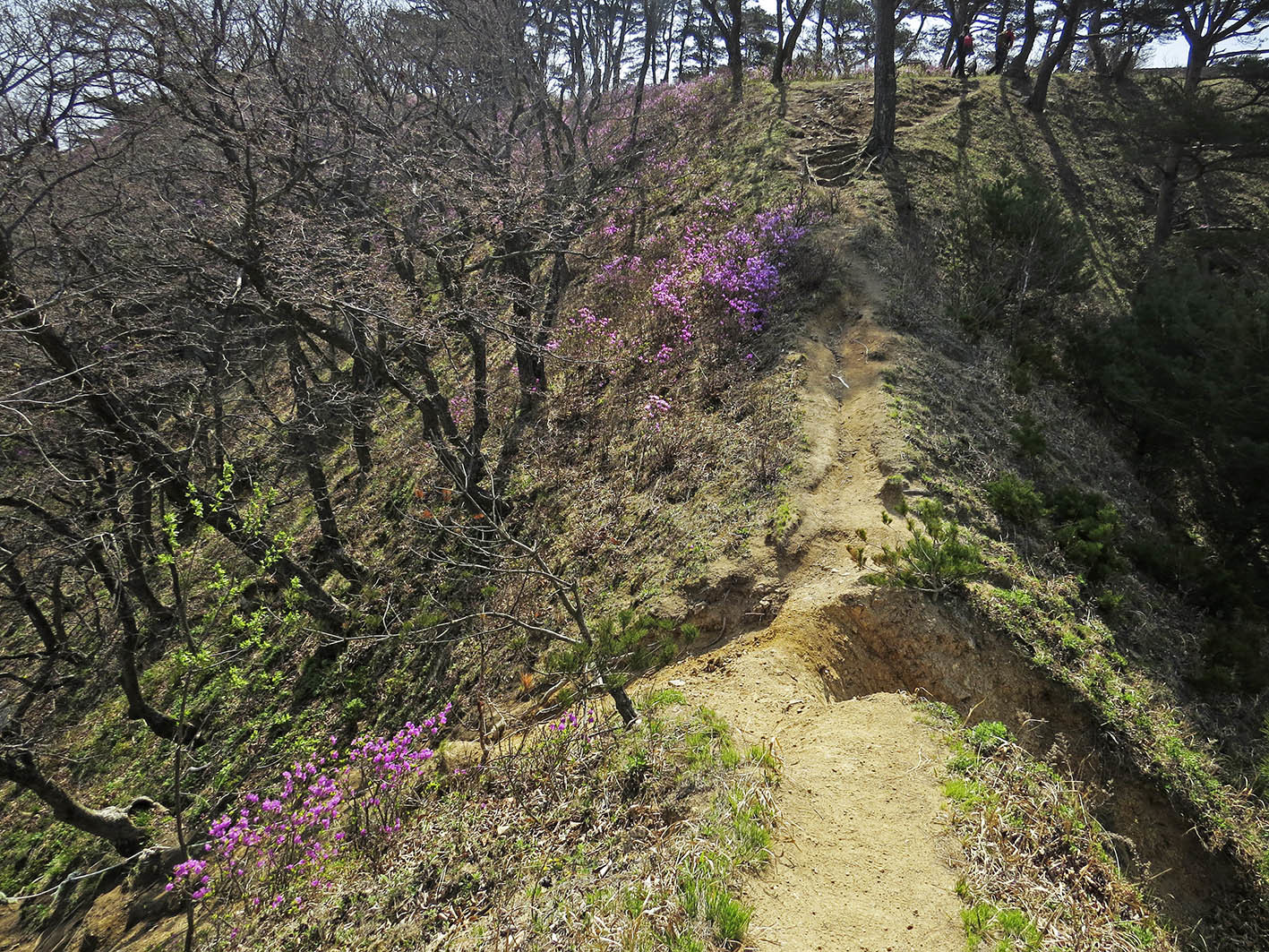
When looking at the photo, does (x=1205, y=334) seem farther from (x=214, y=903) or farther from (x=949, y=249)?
(x=214, y=903)

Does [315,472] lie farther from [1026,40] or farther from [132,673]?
[1026,40]

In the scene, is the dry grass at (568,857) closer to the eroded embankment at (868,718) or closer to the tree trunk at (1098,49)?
the eroded embankment at (868,718)

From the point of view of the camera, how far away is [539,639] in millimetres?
7305

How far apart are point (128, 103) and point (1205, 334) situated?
47.9ft

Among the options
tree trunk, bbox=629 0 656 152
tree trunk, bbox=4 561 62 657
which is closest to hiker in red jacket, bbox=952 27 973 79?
tree trunk, bbox=629 0 656 152

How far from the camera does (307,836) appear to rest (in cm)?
515

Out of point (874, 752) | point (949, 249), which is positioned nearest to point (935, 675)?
point (874, 752)

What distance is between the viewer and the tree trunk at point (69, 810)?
5422 mm

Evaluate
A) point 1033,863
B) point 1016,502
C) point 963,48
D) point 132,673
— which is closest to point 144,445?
point 132,673

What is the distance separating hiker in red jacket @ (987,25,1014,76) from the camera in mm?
17812

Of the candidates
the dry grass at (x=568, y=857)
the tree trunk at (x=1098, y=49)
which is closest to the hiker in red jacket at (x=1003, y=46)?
the tree trunk at (x=1098, y=49)

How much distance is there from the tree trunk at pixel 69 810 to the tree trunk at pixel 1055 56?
22.2m

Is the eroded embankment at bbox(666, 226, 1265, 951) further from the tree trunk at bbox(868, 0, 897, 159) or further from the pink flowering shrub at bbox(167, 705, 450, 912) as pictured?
the tree trunk at bbox(868, 0, 897, 159)

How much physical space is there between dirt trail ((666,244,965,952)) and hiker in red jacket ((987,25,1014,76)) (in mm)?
16905
